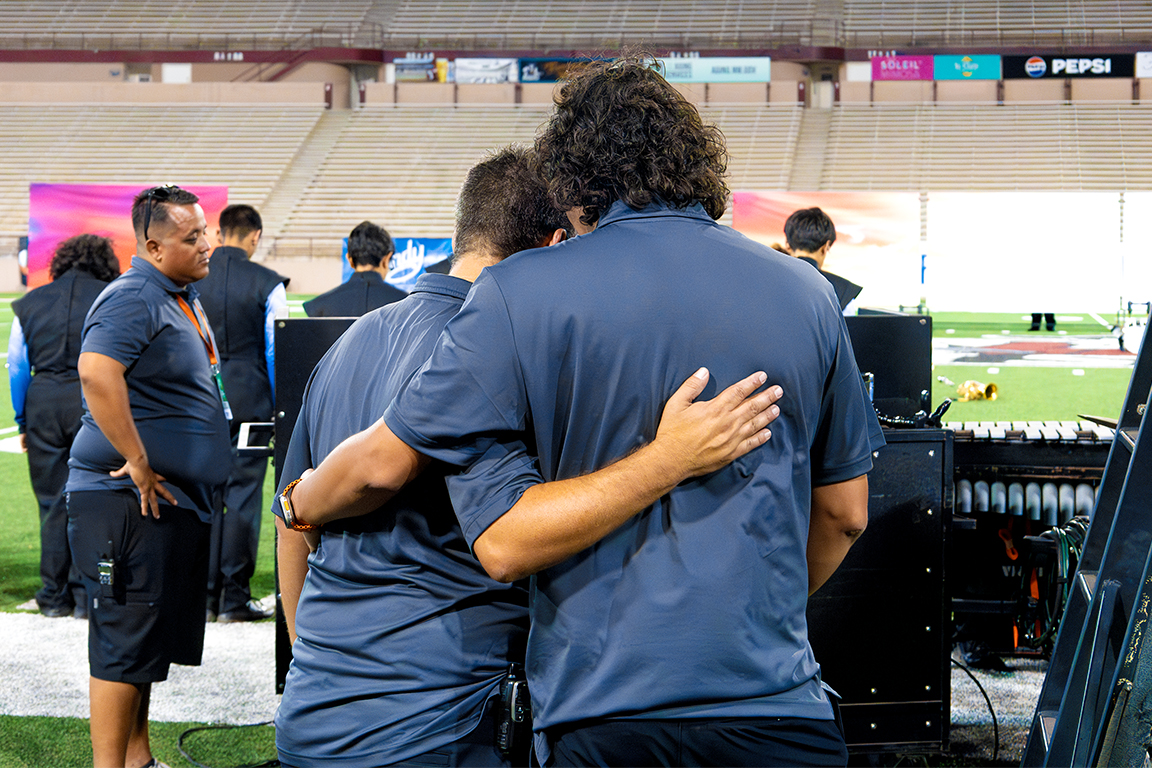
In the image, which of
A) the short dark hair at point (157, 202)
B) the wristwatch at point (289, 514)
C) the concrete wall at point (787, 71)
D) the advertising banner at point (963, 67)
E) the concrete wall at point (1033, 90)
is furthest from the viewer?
the concrete wall at point (787, 71)

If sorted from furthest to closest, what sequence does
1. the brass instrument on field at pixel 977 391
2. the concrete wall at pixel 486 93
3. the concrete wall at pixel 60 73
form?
the concrete wall at pixel 60 73
the concrete wall at pixel 486 93
the brass instrument on field at pixel 977 391

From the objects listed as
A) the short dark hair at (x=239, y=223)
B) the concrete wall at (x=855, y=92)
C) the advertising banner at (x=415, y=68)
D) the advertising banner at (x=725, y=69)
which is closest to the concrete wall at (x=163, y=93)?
the advertising banner at (x=415, y=68)

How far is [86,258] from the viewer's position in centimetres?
485

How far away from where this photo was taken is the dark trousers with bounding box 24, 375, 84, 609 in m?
4.73

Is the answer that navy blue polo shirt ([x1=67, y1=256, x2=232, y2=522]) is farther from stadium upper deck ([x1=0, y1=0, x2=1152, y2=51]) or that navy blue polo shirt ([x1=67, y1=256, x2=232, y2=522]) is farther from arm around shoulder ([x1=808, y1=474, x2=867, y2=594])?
stadium upper deck ([x1=0, y1=0, x2=1152, y2=51])

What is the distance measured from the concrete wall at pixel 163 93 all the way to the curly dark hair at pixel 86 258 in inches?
1249

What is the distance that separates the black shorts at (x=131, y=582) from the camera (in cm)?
290

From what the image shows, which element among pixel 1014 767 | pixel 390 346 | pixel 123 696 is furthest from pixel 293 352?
pixel 1014 767

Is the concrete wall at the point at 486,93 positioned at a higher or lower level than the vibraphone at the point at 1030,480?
higher

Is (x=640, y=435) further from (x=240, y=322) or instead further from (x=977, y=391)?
(x=977, y=391)

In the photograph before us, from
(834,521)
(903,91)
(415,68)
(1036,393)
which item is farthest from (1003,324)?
(415,68)

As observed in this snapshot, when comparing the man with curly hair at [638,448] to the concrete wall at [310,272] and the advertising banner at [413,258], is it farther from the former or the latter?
the concrete wall at [310,272]

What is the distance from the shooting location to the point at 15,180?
31.4m

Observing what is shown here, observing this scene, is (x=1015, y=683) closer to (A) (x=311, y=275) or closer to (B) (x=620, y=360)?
(B) (x=620, y=360)
